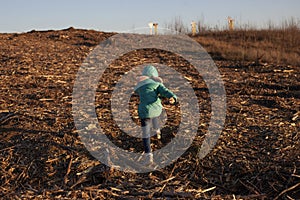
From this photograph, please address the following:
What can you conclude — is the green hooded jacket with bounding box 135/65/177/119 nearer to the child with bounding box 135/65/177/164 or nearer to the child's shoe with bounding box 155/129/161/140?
the child with bounding box 135/65/177/164

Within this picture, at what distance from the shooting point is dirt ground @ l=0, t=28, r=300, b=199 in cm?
366

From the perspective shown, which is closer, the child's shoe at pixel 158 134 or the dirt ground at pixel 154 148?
the dirt ground at pixel 154 148

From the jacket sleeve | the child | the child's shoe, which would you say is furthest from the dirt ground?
the jacket sleeve

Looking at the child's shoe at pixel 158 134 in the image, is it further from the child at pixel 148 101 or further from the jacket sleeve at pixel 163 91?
the jacket sleeve at pixel 163 91

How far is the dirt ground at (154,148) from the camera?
3662 millimetres

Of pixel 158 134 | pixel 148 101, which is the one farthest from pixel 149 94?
pixel 158 134

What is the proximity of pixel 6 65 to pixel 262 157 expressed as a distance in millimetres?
6294

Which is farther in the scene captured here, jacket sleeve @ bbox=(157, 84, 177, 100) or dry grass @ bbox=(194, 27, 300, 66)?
dry grass @ bbox=(194, 27, 300, 66)

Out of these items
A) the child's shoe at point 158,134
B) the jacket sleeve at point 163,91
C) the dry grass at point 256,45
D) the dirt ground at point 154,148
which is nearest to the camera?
the dirt ground at point 154,148

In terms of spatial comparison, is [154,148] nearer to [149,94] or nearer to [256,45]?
[149,94]

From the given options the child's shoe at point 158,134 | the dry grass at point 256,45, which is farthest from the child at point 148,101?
the dry grass at point 256,45

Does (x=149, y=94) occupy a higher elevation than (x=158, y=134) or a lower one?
higher

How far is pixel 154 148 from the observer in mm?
4391

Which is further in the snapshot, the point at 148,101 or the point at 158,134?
the point at 158,134
